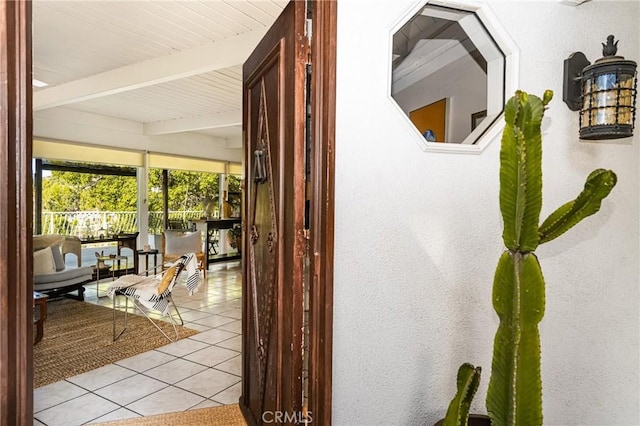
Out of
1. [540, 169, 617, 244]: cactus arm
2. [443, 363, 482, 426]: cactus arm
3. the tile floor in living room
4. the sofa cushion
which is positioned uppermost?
[540, 169, 617, 244]: cactus arm

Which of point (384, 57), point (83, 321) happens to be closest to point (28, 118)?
point (384, 57)

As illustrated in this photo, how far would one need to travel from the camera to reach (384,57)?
55.6 inches

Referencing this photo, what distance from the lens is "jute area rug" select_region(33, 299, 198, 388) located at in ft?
10.2

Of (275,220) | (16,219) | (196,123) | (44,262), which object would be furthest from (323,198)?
(196,123)

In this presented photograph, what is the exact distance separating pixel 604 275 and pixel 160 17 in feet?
9.50

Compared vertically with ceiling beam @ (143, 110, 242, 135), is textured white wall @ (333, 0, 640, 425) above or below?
below

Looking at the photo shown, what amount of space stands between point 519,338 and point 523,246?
254 mm

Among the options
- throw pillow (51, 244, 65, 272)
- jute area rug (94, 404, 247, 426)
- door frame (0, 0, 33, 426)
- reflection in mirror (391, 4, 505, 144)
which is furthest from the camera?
throw pillow (51, 244, 65, 272)

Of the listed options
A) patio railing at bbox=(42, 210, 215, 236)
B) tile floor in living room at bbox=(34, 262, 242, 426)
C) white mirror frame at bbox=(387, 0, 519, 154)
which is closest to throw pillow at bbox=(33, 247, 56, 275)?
patio railing at bbox=(42, 210, 215, 236)

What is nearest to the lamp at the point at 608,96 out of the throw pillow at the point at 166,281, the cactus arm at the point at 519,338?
the cactus arm at the point at 519,338

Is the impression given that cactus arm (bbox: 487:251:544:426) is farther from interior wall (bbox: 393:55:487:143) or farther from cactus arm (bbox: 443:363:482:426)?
interior wall (bbox: 393:55:487:143)

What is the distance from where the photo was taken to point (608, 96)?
1.40 metres

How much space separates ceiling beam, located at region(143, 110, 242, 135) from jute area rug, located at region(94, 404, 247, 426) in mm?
3987

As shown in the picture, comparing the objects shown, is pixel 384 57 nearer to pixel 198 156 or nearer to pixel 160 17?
pixel 160 17
